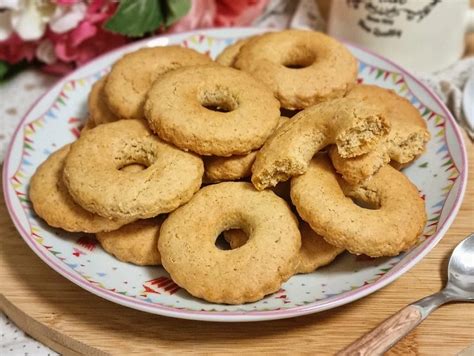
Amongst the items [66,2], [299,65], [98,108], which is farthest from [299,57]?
[66,2]

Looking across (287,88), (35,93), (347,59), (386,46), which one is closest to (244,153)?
(287,88)

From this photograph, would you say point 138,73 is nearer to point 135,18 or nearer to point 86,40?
point 135,18

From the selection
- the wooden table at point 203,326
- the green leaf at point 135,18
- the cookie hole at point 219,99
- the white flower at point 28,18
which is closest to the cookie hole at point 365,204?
the wooden table at point 203,326

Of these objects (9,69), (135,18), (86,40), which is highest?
(135,18)

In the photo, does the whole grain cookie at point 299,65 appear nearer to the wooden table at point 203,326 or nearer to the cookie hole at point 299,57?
the cookie hole at point 299,57

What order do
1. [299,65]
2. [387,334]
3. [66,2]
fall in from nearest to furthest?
[387,334], [299,65], [66,2]

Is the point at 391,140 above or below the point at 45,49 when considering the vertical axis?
above
